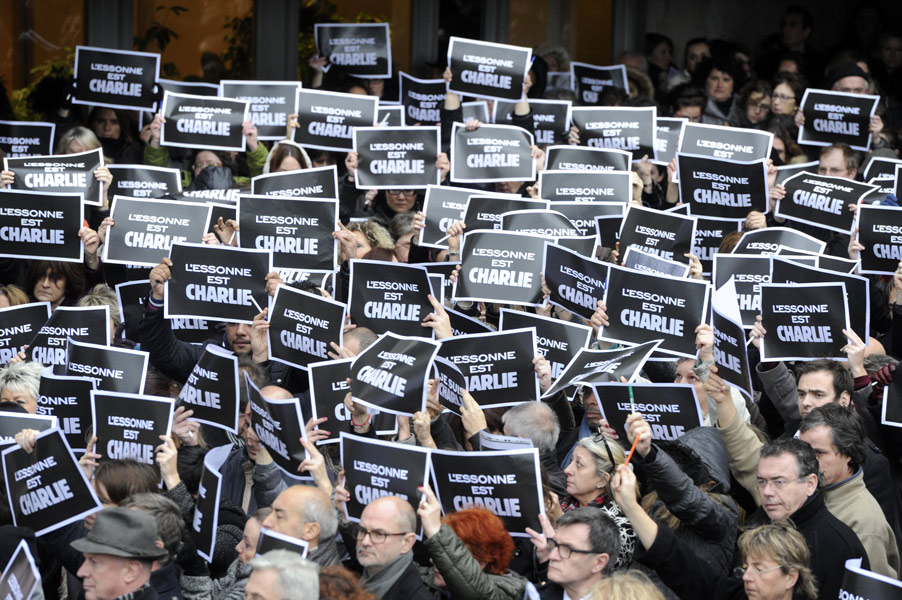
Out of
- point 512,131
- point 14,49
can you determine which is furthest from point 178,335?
point 14,49

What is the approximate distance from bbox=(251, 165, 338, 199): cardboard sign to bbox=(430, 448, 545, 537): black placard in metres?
4.17

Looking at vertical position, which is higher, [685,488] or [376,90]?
[376,90]

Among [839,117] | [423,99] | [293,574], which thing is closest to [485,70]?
[423,99]

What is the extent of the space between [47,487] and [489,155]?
539cm

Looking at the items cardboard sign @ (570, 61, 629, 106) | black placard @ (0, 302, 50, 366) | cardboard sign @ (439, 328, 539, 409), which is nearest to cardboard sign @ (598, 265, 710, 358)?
cardboard sign @ (439, 328, 539, 409)

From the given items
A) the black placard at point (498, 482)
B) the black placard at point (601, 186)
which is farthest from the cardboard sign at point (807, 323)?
the black placard at point (601, 186)

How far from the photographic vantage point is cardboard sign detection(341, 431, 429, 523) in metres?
6.80

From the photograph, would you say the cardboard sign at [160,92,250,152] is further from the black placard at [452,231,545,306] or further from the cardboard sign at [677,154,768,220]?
the cardboard sign at [677,154,768,220]

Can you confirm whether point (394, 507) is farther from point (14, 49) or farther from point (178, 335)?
point (14, 49)

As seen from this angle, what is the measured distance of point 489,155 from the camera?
11453mm

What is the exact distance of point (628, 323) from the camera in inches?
335

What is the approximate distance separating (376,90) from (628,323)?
18.0 feet

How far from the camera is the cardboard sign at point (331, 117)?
39.5ft

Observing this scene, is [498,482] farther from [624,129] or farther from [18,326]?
[624,129]
